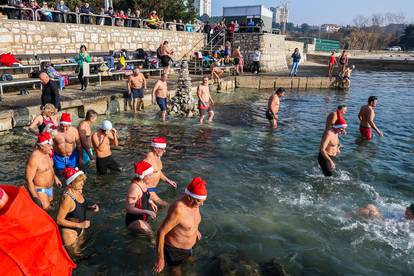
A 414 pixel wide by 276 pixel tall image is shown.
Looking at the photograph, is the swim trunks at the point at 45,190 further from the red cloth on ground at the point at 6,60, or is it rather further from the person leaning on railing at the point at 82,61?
the red cloth on ground at the point at 6,60

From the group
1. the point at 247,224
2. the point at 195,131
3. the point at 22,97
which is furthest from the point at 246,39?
the point at 247,224

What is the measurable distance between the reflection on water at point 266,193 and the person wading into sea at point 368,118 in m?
0.36

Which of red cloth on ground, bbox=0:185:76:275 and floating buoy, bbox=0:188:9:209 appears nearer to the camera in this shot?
red cloth on ground, bbox=0:185:76:275

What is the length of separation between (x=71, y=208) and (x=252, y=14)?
966 inches

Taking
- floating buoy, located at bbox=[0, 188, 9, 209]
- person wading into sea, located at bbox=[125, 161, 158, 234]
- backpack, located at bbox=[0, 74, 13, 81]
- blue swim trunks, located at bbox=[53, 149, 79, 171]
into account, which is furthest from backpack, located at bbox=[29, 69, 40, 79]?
floating buoy, located at bbox=[0, 188, 9, 209]

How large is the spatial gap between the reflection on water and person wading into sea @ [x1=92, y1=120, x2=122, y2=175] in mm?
236

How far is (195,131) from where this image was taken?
11336 millimetres

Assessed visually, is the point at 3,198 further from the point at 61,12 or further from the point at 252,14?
the point at 252,14

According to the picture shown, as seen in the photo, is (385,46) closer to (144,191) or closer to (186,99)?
(186,99)

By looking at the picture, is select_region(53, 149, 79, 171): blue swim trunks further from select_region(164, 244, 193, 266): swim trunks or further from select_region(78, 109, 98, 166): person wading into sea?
select_region(164, 244, 193, 266): swim trunks

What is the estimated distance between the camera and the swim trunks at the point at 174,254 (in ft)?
13.6

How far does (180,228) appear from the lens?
4062 millimetres

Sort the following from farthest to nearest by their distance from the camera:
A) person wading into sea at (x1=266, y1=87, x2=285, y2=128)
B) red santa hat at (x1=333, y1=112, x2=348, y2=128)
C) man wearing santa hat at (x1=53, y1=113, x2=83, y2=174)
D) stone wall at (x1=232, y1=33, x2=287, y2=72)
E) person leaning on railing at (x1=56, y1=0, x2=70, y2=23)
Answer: stone wall at (x1=232, y1=33, x2=287, y2=72) < person leaning on railing at (x1=56, y1=0, x2=70, y2=23) < person wading into sea at (x1=266, y1=87, x2=285, y2=128) < red santa hat at (x1=333, y1=112, x2=348, y2=128) < man wearing santa hat at (x1=53, y1=113, x2=83, y2=174)

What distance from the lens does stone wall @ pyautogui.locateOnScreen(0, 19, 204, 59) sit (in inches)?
537
